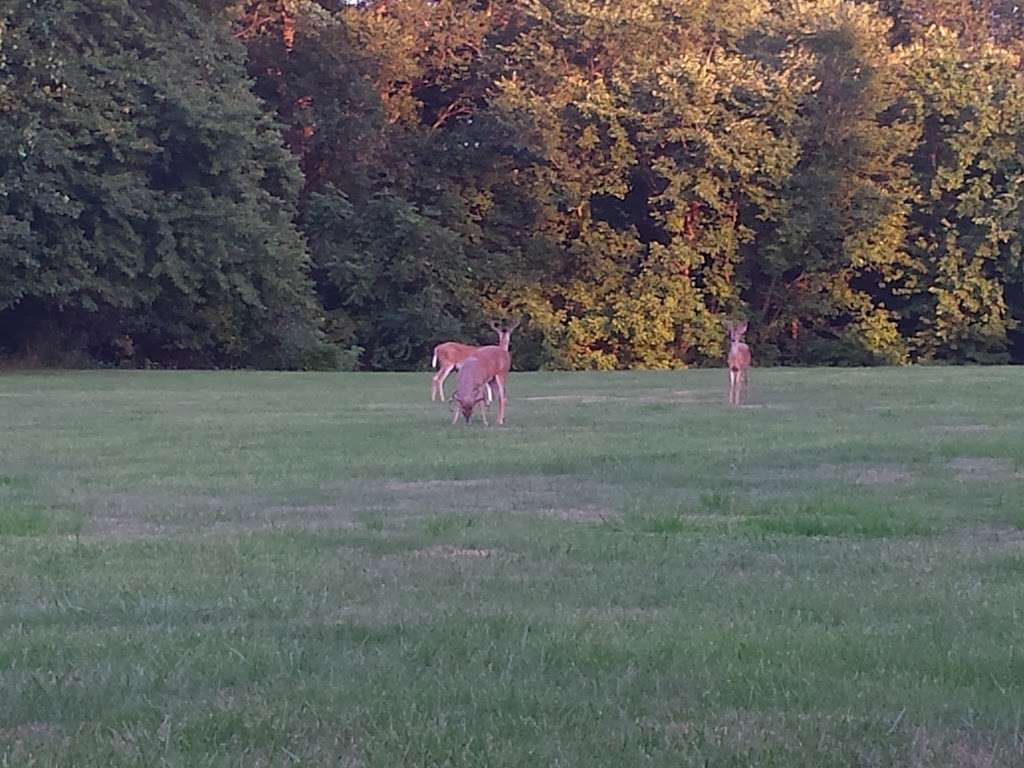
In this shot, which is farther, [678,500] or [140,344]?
[140,344]

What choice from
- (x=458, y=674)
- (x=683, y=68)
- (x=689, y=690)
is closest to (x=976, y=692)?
(x=689, y=690)

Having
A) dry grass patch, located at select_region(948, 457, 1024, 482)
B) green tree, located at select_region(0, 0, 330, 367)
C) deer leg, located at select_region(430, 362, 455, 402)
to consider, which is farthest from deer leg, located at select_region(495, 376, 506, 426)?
green tree, located at select_region(0, 0, 330, 367)

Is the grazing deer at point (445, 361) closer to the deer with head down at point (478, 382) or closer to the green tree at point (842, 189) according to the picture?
the deer with head down at point (478, 382)

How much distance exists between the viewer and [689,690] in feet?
17.2

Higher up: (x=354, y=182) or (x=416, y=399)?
(x=354, y=182)

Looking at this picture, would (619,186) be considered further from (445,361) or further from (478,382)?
(478,382)

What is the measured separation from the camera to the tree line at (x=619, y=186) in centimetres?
4481

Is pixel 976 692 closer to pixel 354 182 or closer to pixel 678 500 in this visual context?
pixel 678 500

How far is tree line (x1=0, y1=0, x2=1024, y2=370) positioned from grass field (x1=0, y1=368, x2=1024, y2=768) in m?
28.5

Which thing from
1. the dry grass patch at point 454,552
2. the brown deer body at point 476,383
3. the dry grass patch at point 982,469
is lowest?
the dry grass patch at point 982,469

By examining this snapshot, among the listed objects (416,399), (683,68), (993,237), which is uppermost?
(683,68)

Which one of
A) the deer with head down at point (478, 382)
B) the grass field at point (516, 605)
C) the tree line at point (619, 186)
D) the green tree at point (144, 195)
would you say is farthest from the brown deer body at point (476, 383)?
the tree line at point (619, 186)

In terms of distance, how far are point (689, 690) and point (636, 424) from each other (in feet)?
43.4

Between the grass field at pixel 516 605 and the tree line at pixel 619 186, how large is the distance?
93.4ft
